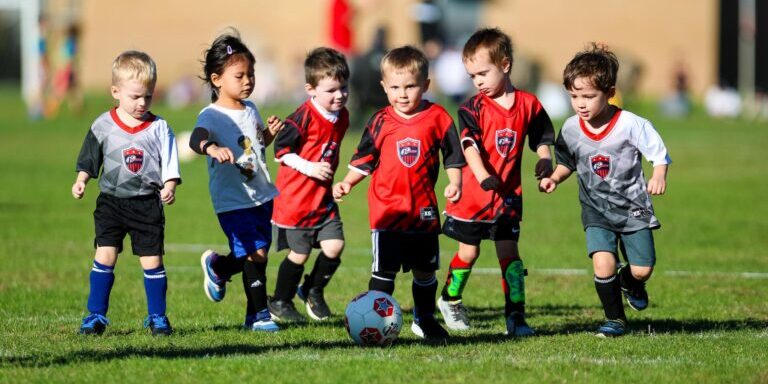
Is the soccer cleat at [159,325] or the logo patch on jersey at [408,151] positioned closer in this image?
the logo patch on jersey at [408,151]

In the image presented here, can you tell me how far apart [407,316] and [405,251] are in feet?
4.95

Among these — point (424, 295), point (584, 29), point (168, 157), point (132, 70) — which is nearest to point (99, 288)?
point (168, 157)

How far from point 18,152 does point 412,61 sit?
20.0m

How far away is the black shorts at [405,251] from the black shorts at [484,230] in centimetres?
43

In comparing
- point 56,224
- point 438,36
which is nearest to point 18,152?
point 56,224

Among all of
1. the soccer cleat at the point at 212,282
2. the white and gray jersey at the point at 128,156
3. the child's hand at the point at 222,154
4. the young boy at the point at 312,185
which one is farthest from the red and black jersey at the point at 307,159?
the white and gray jersey at the point at 128,156

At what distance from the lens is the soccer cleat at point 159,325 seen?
8172 mm

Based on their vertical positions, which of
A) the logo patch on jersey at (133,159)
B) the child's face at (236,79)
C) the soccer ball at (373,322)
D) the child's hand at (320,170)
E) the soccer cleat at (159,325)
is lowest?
the soccer cleat at (159,325)

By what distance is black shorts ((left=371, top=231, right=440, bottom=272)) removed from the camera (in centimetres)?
804

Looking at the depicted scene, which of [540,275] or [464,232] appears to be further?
[540,275]

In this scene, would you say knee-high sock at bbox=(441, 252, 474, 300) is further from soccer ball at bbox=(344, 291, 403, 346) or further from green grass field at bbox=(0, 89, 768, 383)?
soccer ball at bbox=(344, 291, 403, 346)

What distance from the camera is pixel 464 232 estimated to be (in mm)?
8555

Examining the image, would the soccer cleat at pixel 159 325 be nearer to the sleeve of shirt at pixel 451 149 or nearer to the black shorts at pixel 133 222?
the black shorts at pixel 133 222

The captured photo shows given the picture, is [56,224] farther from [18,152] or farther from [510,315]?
[18,152]
